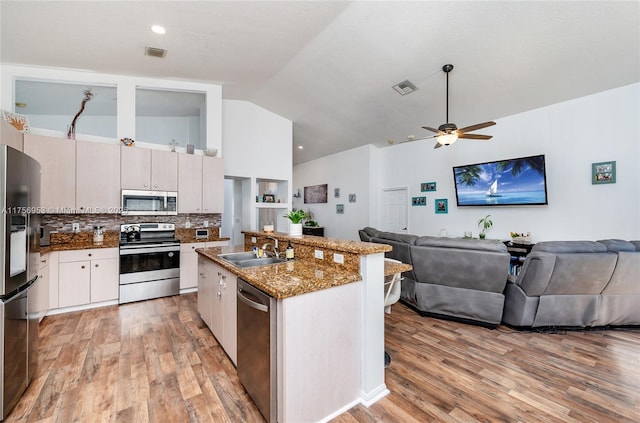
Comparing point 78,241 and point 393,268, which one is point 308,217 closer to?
point 393,268

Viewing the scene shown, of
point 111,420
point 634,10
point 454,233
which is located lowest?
point 111,420

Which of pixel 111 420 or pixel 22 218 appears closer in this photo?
pixel 111 420

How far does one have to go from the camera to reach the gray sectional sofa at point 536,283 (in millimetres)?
2729

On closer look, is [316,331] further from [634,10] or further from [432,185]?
[432,185]

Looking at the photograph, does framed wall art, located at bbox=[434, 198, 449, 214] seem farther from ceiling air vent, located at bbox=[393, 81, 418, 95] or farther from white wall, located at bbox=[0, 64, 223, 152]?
white wall, located at bbox=[0, 64, 223, 152]

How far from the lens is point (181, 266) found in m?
4.21

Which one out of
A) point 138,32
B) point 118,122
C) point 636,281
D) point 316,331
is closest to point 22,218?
point 316,331

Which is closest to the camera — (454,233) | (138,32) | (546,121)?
(138,32)

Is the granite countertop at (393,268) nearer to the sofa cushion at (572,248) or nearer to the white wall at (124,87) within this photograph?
the sofa cushion at (572,248)

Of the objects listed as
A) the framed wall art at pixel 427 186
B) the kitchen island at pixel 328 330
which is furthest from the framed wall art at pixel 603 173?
the kitchen island at pixel 328 330

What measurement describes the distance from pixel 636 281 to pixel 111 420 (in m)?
4.85

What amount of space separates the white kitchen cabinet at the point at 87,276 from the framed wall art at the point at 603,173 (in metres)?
7.03

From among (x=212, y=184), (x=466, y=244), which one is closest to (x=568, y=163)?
(x=466, y=244)

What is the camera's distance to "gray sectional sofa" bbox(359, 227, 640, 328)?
8.95ft
